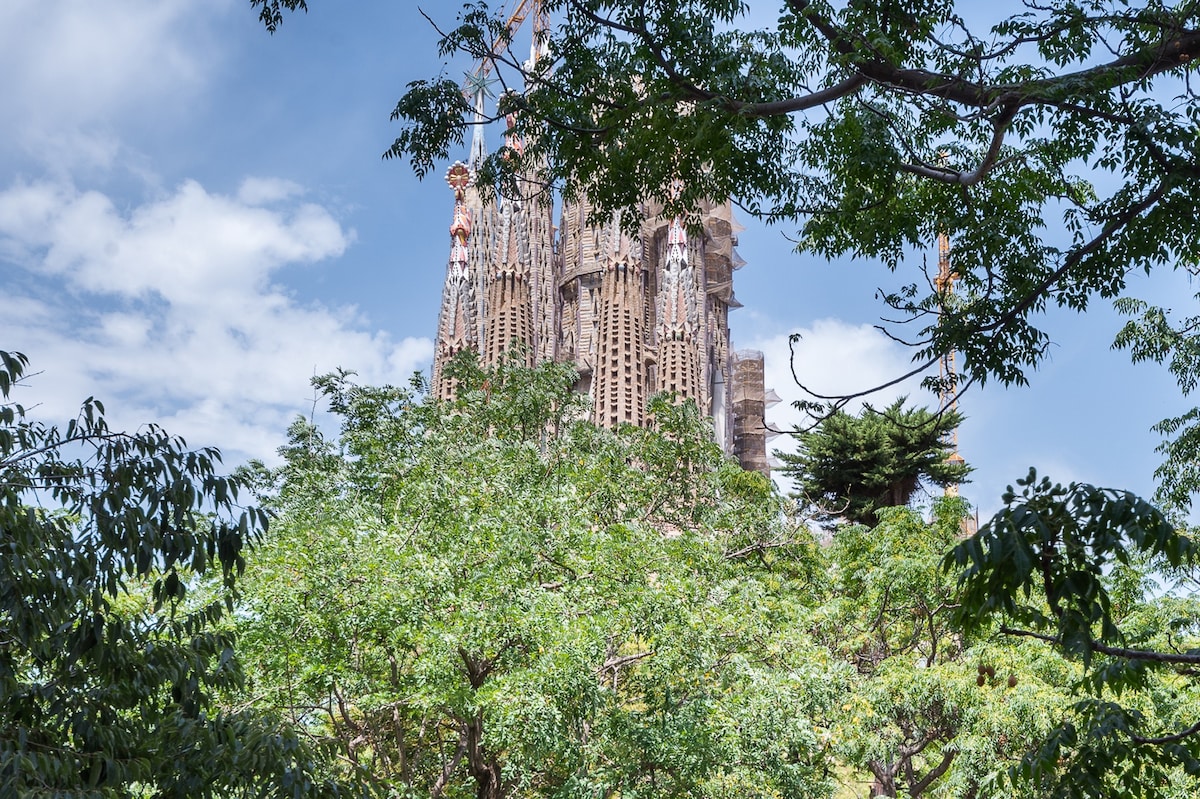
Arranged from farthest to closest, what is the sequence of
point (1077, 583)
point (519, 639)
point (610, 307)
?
1. point (610, 307)
2. point (519, 639)
3. point (1077, 583)

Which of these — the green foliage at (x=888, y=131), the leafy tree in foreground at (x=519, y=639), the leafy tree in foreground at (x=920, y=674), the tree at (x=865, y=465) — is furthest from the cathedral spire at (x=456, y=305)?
the green foliage at (x=888, y=131)

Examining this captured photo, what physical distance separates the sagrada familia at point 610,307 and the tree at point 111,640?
25622mm

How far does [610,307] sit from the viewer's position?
106 ft

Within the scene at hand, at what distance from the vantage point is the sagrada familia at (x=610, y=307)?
3197 centimetres

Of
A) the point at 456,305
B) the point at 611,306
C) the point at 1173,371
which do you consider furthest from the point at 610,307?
the point at 1173,371

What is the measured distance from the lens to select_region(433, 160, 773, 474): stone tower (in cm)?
3195

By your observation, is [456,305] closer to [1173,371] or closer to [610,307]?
[610,307]

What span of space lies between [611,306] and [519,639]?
912 inches

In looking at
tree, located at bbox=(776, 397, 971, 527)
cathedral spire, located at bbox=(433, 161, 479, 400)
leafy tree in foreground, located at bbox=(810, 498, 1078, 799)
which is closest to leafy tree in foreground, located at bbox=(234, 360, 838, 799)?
leafy tree in foreground, located at bbox=(810, 498, 1078, 799)

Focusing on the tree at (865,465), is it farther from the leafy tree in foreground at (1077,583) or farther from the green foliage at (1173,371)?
the leafy tree in foreground at (1077,583)

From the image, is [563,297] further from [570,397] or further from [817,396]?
[817,396]

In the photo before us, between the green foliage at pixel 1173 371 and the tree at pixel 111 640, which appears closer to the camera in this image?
the tree at pixel 111 640

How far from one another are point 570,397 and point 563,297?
835 inches

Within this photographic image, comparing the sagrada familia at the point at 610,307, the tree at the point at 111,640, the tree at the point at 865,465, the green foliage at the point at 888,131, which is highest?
the sagrada familia at the point at 610,307
